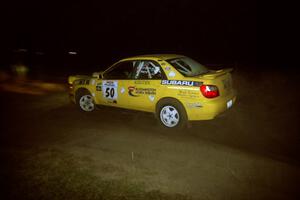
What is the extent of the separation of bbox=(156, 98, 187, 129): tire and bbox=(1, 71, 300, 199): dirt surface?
21cm

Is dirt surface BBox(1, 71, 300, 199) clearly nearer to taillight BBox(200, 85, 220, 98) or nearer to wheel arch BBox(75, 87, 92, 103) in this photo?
wheel arch BBox(75, 87, 92, 103)

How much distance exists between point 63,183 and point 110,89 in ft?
11.8

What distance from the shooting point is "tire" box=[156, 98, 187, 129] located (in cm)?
685

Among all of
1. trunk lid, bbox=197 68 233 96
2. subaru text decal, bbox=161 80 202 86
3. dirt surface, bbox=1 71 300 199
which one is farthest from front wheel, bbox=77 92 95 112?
trunk lid, bbox=197 68 233 96

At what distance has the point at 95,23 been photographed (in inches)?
1394

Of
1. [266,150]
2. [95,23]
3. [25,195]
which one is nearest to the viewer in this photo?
[25,195]

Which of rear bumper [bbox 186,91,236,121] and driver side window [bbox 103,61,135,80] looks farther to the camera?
driver side window [bbox 103,61,135,80]

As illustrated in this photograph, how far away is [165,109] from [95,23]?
3028cm

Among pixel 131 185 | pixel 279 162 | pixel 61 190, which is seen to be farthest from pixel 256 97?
pixel 61 190

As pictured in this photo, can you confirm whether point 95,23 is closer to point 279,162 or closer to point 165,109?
point 165,109

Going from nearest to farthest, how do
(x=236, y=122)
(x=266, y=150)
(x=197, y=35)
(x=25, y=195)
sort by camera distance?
1. (x=25, y=195)
2. (x=266, y=150)
3. (x=236, y=122)
4. (x=197, y=35)

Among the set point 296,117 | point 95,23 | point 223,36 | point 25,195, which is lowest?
point 25,195

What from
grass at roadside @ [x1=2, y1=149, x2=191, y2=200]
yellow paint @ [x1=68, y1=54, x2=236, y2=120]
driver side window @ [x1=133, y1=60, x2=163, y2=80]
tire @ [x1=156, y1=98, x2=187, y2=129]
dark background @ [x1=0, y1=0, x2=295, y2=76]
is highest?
dark background @ [x1=0, y1=0, x2=295, y2=76]

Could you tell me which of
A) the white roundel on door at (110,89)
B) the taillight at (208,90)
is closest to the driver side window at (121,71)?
the white roundel on door at (110,89)
